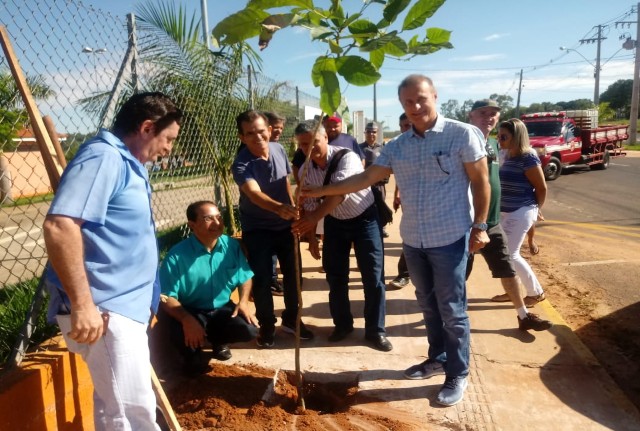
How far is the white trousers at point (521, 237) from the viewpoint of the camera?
4.08 metres

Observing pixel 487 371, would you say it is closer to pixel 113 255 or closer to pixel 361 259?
pixel 361 259

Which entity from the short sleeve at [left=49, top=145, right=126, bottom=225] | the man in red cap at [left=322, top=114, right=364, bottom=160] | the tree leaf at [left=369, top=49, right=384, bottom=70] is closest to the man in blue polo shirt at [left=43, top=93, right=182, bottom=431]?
the short sleeve at [left=49, top=145, right=126, bottom=225]

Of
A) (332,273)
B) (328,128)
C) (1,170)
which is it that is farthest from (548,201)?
(1,170)

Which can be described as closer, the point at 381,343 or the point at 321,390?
the point at 321,390

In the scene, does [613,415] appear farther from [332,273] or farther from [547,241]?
[547,241]

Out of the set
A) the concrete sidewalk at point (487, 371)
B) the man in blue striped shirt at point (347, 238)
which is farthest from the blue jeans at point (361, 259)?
the concrete sidewalk at point (487, 371)

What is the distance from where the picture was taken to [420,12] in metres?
1.92

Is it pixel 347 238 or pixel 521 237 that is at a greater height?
pixel 347 238

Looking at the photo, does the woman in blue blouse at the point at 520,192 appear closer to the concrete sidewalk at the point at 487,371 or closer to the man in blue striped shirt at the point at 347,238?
the concrete sidewalk at the point at 487,371

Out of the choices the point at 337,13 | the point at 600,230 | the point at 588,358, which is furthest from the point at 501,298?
the point at 600,230

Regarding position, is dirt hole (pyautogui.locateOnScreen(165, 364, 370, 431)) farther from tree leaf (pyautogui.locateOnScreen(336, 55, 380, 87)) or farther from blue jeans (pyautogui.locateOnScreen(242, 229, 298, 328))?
tree leaf (pyautogui.locateOnScreen(336, 55, 380, 87))

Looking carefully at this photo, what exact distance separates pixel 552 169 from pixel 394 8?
15051 millimetres

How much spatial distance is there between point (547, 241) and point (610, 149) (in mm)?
14538

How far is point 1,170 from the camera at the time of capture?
8.84 feet
